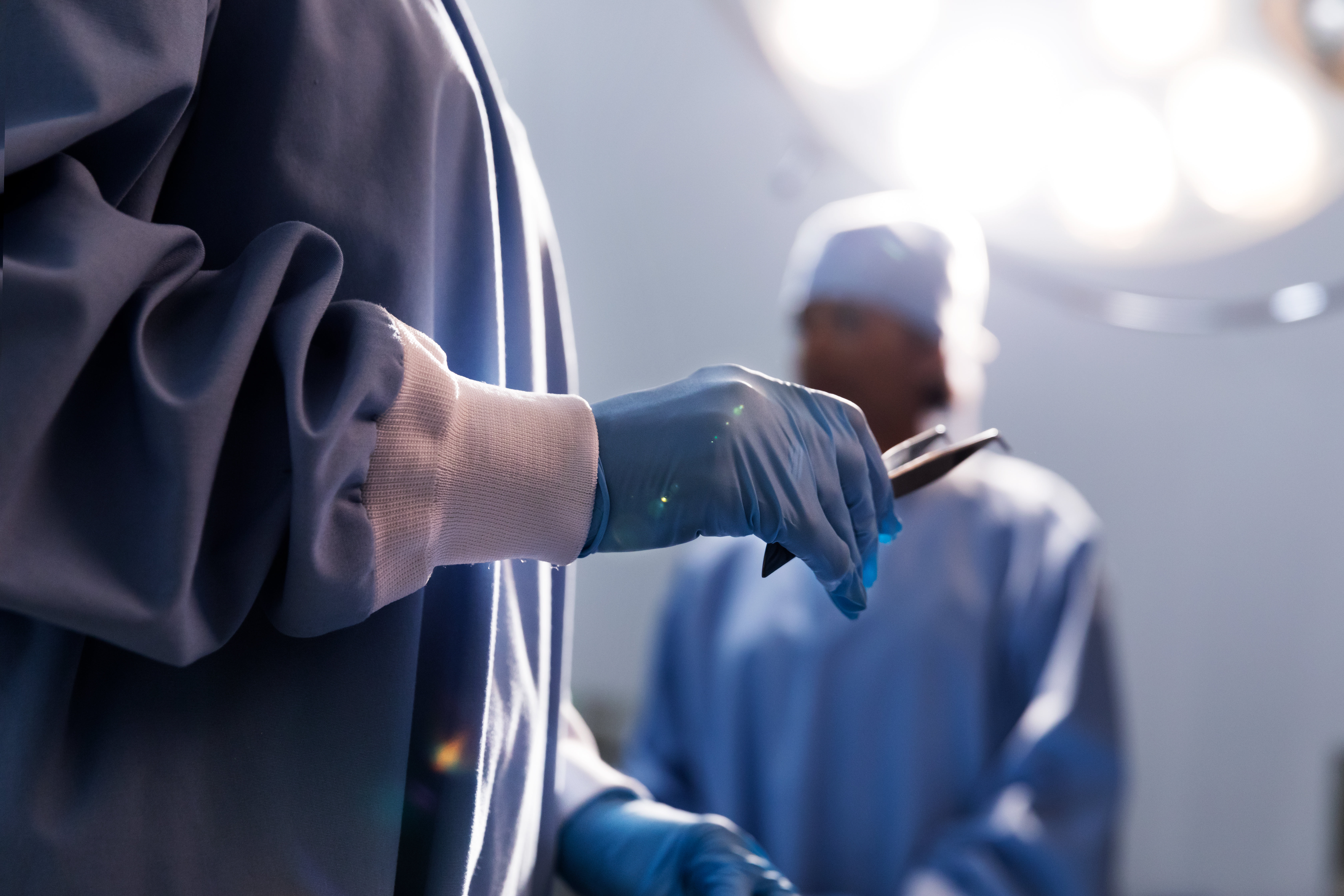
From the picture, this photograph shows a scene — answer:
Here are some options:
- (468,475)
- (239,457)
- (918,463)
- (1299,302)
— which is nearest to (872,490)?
(918,463)

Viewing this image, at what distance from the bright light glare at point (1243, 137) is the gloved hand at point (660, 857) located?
1252 millimetres

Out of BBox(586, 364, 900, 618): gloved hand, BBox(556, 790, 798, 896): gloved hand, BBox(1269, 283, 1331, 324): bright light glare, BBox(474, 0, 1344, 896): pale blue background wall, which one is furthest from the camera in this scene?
BBox(474, 0, 1344, 896): pale blue background wall

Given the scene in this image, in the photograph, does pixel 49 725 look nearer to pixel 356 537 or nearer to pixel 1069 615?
pixel 356 537

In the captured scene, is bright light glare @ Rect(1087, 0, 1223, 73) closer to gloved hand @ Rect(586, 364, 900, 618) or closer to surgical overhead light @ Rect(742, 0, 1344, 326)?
surgical overhead light @ Rect(742, 0, 1344, 326)

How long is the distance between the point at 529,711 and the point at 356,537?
11.6 inches

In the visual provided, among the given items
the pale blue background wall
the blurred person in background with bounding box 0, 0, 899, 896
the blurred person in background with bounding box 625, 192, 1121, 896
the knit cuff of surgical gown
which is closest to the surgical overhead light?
the blurred person in background with bounding box 625, 192, 1121, 896

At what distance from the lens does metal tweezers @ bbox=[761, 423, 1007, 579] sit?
601mm

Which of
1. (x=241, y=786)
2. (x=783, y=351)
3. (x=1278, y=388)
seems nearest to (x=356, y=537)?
(x=241, y=786)

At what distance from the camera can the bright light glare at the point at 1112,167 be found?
1.49 meters

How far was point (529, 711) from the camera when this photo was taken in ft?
2.29

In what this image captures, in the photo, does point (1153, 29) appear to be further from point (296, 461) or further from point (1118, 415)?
point (296, 461)

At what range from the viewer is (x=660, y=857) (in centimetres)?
77

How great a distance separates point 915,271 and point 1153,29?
47 cm

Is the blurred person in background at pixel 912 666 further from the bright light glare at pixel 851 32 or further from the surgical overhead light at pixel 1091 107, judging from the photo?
the bright light glare at pixel 851 32
